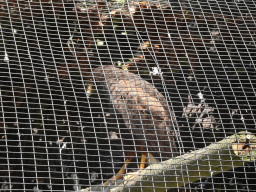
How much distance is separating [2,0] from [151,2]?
45.6 inches

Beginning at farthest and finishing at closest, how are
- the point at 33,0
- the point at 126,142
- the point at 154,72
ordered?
the point at 126,142, the point at 154,72, the point at 33,0

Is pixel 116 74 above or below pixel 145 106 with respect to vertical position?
above

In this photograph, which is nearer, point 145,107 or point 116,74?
point 116,74

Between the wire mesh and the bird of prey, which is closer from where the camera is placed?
the wire mesh

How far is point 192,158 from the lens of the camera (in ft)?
6.54

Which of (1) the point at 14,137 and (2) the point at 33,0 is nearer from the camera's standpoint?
(2) the point at 33,0

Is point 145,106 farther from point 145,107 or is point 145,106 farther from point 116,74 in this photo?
point 116,74

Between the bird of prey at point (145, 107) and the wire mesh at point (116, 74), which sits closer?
the wire mesh at point (116, 74)

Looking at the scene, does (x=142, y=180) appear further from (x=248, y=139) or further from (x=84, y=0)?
(x=84, y=0)

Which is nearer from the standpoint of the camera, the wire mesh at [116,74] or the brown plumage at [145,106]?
the wire mesh at [116,74]

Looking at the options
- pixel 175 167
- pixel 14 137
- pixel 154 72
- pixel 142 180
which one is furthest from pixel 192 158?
pixel 14 137

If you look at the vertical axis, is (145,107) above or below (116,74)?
below

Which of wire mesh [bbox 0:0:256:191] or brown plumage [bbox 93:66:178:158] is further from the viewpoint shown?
brown plumage [bbox 93:66:178:158]

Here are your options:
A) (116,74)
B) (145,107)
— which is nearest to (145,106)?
(145,107)
